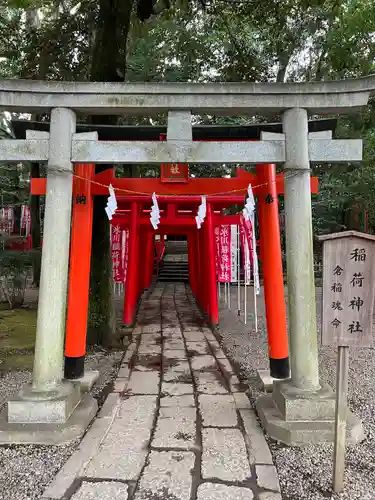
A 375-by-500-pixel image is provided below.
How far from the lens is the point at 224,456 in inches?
133

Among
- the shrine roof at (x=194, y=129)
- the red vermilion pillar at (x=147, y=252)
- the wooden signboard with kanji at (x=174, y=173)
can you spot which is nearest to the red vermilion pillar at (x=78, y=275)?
the shrine roof at (x=194, y=129)

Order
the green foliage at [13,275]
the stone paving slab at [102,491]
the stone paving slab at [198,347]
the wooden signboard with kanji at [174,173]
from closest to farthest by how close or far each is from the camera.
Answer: the stone paving slab at [102,491] < the wooden signboard with kanji at [174,173] < the stone paving slab at [198,347] < the green foliage at [13,275]

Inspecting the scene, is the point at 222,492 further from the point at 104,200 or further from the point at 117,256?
the point at 117,256

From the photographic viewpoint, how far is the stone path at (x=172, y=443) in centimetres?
292

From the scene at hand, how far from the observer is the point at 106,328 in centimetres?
723

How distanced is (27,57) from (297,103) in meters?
7.24

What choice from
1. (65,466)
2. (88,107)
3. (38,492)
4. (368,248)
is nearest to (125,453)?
(65,466)

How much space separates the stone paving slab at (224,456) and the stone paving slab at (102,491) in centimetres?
64

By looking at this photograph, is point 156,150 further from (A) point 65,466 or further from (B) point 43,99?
(A) point 65,466

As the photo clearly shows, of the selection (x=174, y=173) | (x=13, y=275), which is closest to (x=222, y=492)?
(x=174, y=173)

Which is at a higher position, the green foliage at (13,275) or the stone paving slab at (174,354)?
the green foliage at (13,275)

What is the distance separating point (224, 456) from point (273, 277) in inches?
88.7

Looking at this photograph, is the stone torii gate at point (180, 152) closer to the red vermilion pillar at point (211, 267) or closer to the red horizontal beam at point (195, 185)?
the red horizontal beam at point (195, 185)

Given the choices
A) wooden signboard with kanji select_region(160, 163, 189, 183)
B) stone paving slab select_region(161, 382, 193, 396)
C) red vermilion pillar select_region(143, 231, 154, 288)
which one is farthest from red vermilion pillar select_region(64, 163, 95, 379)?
red vermilion pillar select_region(143, 231, 154, 288)
